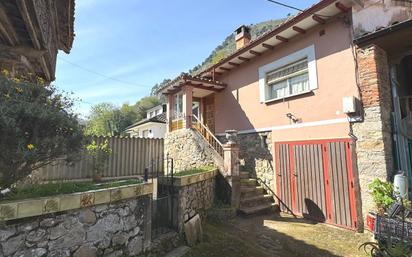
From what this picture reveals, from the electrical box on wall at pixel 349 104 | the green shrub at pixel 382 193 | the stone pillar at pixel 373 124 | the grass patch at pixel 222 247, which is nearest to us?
the grass patch at pixel 222 247

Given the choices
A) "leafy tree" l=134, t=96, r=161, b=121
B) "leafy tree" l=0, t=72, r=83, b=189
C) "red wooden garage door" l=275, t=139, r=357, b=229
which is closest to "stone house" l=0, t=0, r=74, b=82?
"leafy tree" l=0, t=72, r=83, b=189

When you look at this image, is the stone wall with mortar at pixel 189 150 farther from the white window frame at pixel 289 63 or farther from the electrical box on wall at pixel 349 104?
the electrical box on wall at pixel 349 104

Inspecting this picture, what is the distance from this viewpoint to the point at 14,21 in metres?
4.18

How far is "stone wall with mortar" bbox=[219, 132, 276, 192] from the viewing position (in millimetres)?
8836

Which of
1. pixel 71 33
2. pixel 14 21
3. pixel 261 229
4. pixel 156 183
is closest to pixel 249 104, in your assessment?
pixel 261 229

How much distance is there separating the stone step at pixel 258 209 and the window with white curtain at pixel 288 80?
3.84 metres

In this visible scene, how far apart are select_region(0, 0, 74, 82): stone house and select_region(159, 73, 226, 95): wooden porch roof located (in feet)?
15.3

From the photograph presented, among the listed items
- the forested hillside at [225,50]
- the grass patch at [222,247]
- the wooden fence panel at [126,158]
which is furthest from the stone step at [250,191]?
the forested hillside at [225,50]

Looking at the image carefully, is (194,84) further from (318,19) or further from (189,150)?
(318,19)

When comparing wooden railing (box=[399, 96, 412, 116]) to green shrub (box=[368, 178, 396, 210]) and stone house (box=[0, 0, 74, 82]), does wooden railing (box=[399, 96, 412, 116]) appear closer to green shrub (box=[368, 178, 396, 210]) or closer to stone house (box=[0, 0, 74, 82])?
green shrub (box=[368, 178, 396, 210])

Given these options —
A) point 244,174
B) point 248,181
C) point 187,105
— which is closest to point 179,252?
point 248,181

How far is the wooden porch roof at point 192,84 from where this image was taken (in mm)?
10656

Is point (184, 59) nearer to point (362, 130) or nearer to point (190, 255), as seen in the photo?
point (362, 130)

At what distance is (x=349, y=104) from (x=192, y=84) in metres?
6.51
